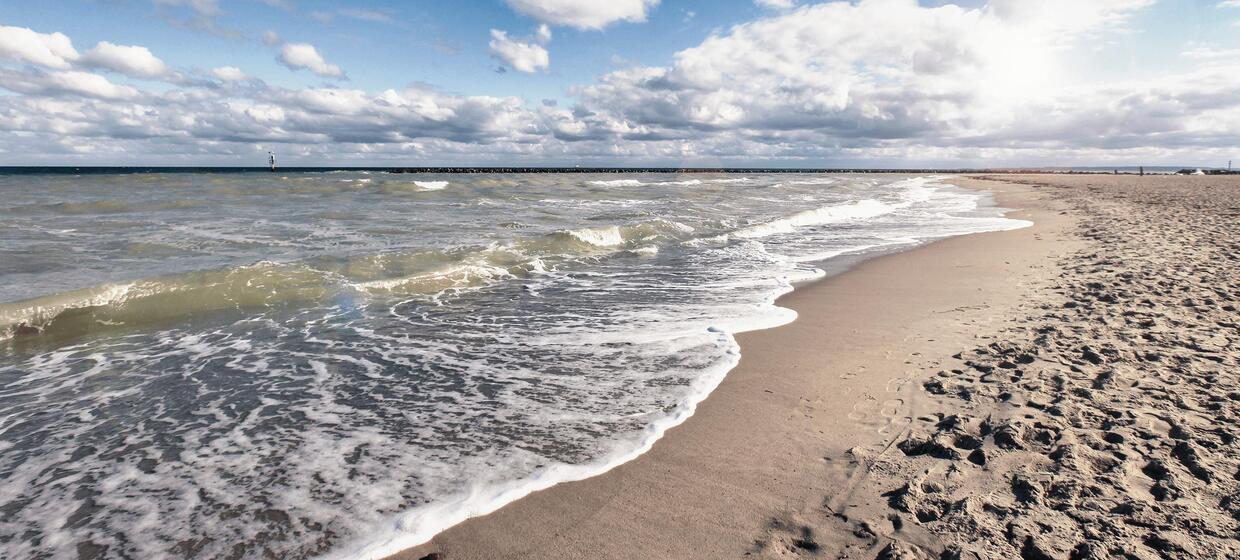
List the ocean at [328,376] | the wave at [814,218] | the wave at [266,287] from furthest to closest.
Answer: the wave at [814,218]
the wave at [266,287]
the ocean at [328,376]

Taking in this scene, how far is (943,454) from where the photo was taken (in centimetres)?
358

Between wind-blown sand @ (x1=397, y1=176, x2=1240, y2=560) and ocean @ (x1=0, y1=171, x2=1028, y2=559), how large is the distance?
41cm

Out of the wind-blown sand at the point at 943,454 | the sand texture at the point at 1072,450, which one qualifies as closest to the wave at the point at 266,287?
the wind-blown sand at the point at 943,454

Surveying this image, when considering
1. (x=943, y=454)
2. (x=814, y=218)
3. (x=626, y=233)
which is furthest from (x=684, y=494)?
(x=814, y=218)

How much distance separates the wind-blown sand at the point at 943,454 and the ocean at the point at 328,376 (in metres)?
0.41

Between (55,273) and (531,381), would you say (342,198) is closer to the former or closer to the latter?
(55,273)

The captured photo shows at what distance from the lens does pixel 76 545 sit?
120 inches

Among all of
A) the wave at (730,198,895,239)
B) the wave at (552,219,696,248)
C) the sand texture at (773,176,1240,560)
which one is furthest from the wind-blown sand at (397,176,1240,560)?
the wave at (730,198,895,239)

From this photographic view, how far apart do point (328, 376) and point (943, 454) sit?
16.5ft

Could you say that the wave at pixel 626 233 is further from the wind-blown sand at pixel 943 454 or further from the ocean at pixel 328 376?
the wind-blown sand at pixel 943 454

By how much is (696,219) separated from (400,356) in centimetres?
1659

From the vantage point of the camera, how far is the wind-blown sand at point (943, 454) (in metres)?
2.84

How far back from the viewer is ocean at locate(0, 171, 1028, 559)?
3.32m

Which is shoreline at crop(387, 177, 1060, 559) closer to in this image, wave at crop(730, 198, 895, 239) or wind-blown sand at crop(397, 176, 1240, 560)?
wind-blown sand at crop(397, 176, 1240, 560)
